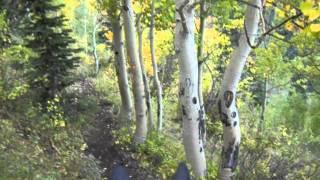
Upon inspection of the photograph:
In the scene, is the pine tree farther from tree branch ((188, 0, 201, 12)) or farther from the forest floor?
tree branch ((188, 0, 201, 12))

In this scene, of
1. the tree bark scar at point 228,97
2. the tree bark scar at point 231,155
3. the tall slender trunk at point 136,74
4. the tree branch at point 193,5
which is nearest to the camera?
the tree branch at point 193,5

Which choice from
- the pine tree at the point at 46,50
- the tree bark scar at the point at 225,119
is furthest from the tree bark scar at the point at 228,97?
the pine tree at the point at 46,50

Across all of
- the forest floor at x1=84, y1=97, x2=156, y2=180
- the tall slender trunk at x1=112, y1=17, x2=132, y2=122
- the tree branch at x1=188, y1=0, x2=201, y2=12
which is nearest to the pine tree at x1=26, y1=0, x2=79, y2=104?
the tall slender trunk at x1=112, y1=17, x2=132, y2=122

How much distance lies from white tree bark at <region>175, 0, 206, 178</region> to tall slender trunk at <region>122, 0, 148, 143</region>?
3.68 metres

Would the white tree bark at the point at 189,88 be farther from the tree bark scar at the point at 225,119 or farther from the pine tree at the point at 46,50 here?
the pine tree at the point at 46,50

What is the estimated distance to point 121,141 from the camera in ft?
38.4

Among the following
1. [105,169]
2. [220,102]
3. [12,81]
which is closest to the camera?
[220,102]

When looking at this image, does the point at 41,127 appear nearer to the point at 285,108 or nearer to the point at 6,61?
the point at 6,61

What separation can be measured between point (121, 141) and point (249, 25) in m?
5.93

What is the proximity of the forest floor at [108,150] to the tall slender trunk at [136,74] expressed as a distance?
532 millimetres

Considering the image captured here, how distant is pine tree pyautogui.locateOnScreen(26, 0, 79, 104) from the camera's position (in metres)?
11.5

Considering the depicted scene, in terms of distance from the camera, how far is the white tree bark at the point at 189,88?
6887 millimetres

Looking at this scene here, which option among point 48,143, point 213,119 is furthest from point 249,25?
point 213,119

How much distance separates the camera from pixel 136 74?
11.1m
